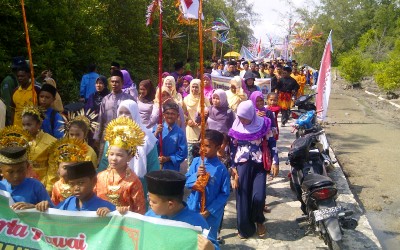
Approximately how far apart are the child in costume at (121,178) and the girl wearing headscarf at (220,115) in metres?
2.74

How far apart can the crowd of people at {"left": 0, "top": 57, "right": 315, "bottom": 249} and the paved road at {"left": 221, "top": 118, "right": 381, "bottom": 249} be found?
7.1 inches

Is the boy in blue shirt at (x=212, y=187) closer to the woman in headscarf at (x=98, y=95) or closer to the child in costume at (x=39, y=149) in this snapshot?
the child in costume at (x=39, y=149)

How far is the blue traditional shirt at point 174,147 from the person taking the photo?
4.93 meters

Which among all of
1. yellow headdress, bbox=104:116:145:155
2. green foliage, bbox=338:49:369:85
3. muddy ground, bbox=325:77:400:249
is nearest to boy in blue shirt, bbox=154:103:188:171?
yellow headdress, bbox=104:116:145:155

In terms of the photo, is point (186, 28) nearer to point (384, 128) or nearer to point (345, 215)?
point (384, 128)

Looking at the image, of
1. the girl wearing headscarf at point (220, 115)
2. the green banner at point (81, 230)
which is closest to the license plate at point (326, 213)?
the girl wearing headscarf at point (220, 115)

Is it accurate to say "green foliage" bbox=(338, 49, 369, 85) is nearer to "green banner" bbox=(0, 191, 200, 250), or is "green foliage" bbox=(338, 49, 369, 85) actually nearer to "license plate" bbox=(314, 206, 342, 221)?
"license plate" bbox=(314, 206, 342, 221)

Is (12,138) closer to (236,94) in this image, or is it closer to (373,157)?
(236,94)

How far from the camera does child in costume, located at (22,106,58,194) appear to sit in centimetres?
418

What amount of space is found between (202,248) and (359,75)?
29.7 meters

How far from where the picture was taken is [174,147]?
500 centimetres

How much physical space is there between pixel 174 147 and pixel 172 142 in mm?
65

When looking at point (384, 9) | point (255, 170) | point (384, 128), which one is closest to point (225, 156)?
point (255, 170)

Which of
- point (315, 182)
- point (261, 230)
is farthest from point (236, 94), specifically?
point (315, 182)
